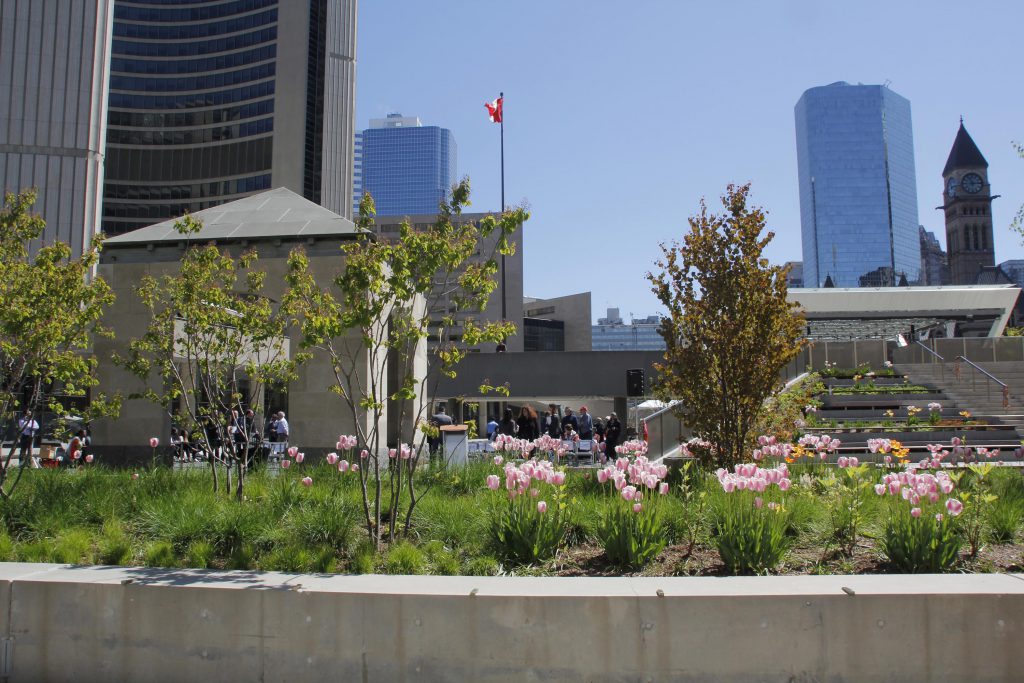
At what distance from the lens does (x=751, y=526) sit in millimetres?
6188

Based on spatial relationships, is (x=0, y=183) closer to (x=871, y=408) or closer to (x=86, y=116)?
(x=86, y=116)

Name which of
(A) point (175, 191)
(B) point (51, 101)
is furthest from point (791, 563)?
(A) point (175, 191)

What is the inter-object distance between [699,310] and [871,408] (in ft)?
56.9

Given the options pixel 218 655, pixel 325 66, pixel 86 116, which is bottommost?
pixel 218 655

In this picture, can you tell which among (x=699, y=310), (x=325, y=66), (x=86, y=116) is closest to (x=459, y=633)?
(x=699, y=310)

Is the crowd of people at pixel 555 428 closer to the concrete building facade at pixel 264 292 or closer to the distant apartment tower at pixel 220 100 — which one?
the concrete building facade at pixel 264 292

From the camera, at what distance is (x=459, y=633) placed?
16.7 feet

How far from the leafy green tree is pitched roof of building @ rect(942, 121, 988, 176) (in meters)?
175

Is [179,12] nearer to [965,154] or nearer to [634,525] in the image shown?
[634,525]

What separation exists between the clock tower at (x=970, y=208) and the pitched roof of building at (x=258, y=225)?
167 metres

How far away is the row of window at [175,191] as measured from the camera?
8181 cm

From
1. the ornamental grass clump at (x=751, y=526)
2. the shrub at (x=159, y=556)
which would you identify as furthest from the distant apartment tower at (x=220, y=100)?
the ornamental grass clump at (x=751, y=526)

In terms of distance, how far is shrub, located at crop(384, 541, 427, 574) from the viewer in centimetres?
630

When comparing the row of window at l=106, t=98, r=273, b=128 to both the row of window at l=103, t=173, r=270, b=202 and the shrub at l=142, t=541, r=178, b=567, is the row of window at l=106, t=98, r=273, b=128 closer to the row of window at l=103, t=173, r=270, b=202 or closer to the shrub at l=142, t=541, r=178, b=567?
the row of window at l=103, t=173, r=270, b=202
